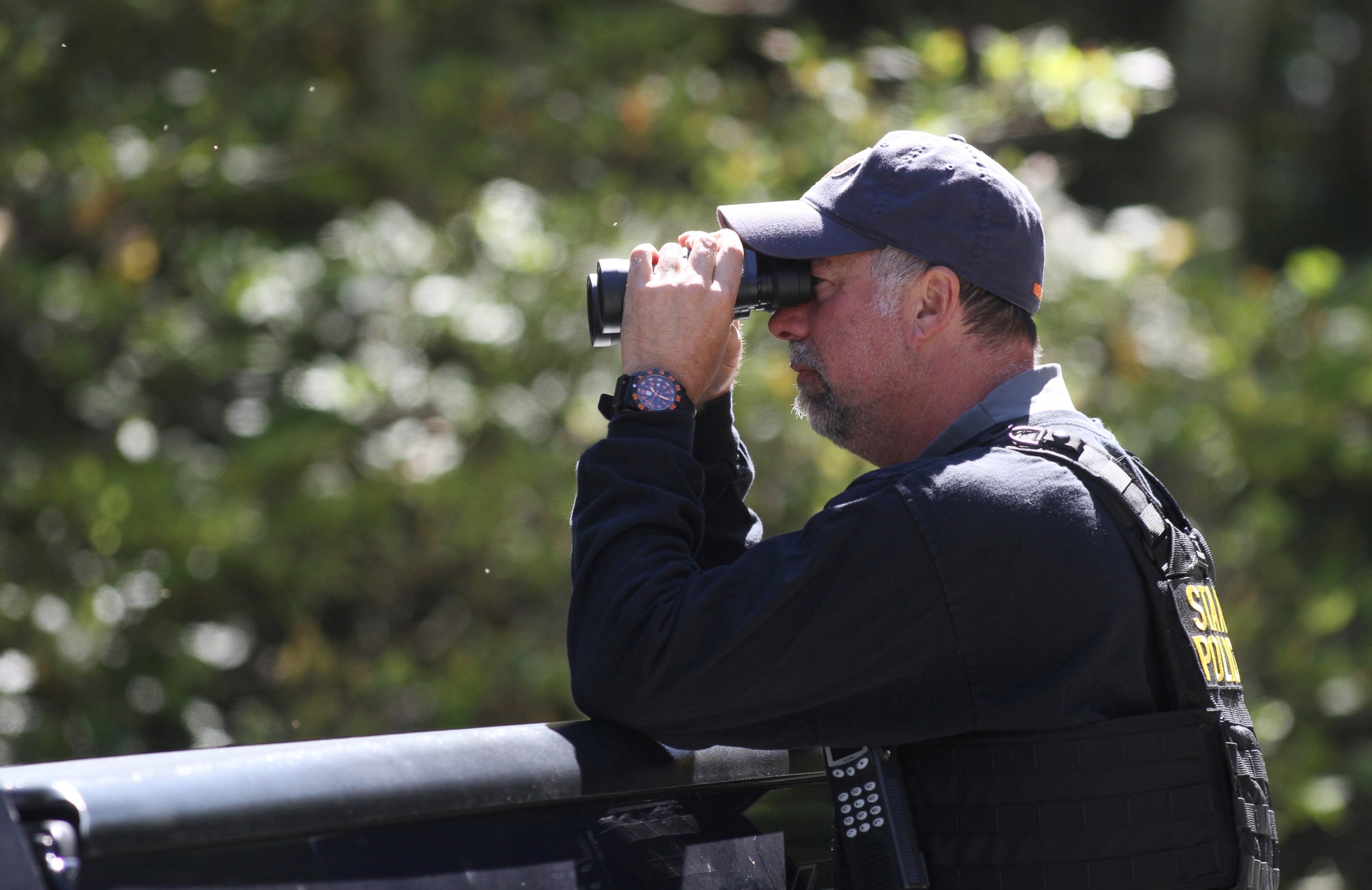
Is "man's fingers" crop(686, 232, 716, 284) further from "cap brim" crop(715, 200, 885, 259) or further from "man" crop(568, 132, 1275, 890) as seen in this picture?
"man" crop(568, 132, 1275, 890)

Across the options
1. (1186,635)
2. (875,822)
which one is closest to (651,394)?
(875,822)

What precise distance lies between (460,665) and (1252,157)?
6.18m

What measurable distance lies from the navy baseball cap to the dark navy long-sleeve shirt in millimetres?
448

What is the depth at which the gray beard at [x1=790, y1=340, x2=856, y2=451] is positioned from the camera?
2.09 metres

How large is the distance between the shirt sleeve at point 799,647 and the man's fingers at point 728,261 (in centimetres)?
46

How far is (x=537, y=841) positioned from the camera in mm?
1392

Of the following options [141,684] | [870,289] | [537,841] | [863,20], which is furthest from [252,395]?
Result: [863,20]

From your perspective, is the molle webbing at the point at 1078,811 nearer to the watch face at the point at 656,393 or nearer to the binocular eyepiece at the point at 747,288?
the watch face at the point at 656,393

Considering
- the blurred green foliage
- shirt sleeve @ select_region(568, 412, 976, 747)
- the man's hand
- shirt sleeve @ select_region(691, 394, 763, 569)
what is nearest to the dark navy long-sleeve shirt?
shirt sleeve @ select_region(568, 412, 976, 747)

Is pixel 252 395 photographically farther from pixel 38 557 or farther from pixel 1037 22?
pixel 1037 22

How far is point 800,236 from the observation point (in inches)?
80.7

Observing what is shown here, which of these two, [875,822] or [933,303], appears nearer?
[875,822]

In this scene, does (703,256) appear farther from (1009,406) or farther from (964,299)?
(1009,406)

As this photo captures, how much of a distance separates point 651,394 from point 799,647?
473 mm
